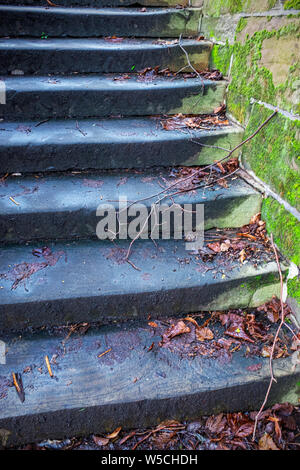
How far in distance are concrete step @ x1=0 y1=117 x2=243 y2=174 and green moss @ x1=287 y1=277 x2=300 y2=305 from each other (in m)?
0.99

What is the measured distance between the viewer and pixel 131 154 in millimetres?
2102

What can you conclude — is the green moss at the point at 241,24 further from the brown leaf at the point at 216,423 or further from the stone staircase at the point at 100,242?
the brown leaf at the point at 216,423

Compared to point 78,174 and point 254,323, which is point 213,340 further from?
point 78,174

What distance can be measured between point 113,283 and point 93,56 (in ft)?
6.20

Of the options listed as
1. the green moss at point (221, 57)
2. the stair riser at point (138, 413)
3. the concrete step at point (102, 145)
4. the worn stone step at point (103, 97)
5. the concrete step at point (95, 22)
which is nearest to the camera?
the stair riser at point (138, 413)

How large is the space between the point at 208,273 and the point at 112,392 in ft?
2.50

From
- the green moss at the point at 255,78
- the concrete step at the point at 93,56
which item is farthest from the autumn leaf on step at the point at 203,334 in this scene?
the concrete step at the point at 93,56

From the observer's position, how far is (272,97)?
180 cm

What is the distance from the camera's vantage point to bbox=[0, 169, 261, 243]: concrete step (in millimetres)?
1784

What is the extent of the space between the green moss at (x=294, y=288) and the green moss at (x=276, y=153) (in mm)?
379

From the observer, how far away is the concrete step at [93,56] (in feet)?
7.88

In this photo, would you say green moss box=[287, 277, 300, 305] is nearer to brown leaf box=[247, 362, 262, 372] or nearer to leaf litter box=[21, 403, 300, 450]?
brown leaf box=[247, 362, 262, 372]

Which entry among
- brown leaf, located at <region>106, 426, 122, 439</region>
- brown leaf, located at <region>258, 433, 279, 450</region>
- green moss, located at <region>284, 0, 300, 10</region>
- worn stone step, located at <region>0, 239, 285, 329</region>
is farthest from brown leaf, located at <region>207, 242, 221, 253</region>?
green moss, located at <region>284, 0, 300, 10</region>
